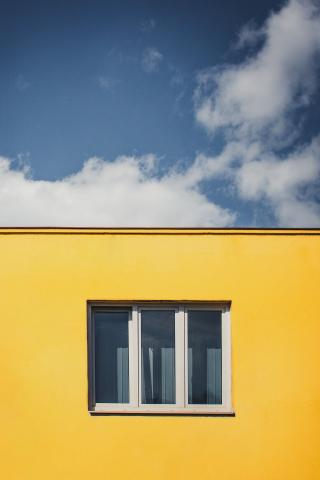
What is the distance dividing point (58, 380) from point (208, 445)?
1991mm

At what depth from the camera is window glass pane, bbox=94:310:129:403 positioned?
5.48m

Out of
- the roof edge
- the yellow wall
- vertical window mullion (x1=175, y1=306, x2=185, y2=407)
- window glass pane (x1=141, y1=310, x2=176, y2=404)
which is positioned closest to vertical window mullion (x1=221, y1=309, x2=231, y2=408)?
the yellow wall

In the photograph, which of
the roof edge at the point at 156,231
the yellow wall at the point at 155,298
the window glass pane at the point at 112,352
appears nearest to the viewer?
the yellow wall at the point at 155,298

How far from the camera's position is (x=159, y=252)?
17.6 feet

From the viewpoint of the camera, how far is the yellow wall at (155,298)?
5.11 metres

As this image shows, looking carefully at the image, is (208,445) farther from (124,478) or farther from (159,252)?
(159,252)

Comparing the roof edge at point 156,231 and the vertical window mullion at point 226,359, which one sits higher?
the roof edge at point 156,231

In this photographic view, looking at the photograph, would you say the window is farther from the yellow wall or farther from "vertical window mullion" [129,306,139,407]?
the yellow wall

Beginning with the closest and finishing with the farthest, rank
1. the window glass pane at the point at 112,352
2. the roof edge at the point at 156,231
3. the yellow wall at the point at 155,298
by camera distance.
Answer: the yellow wall at the point at 155,298 < the roof edge at the point at 156,231 < the window glass pane at the point at 112,352

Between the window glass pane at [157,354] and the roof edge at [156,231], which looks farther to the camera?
the window glass pane at [157,354]

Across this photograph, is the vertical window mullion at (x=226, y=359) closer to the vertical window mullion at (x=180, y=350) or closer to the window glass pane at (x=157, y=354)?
the vertical window mullion at (x=180, y=350)

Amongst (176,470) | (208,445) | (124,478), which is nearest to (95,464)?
(124,478)

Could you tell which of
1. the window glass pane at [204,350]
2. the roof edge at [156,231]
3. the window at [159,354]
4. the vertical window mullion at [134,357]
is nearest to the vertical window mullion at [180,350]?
the window at [159,354]

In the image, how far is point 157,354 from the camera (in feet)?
18.0
